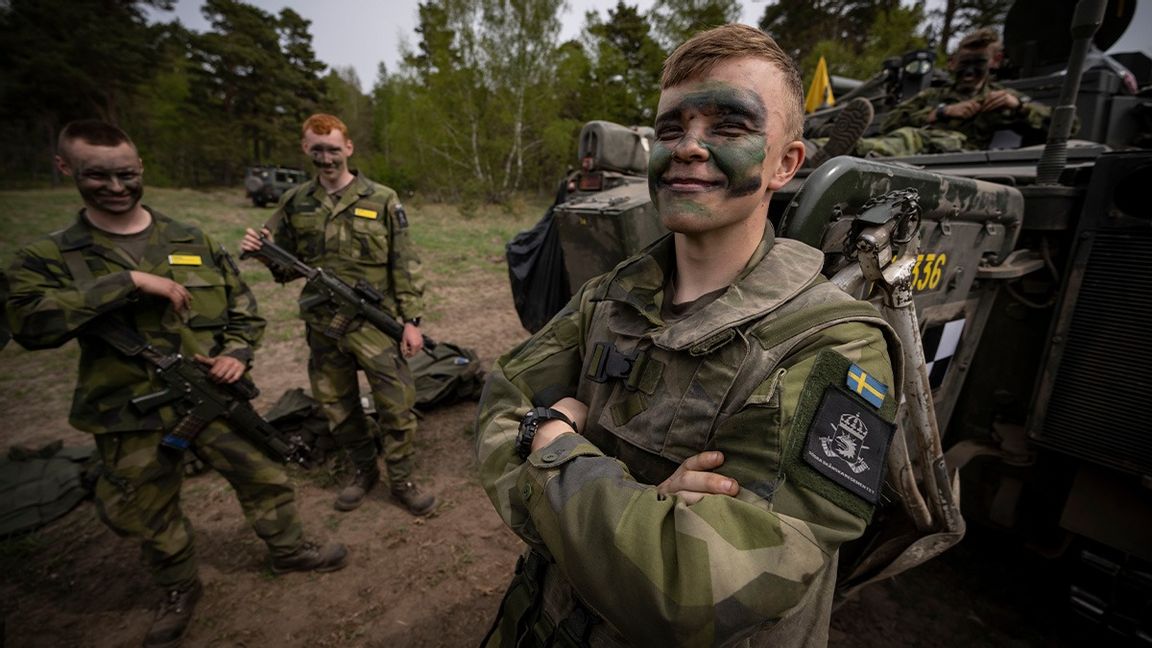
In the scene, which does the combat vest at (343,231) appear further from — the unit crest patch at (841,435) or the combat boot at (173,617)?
the unit crest patch at (841,435)

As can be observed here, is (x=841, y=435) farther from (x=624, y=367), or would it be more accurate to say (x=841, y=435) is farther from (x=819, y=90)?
(x=819, y=90)

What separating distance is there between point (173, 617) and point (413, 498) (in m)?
1.33

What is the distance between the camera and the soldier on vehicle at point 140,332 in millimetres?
→ 2275

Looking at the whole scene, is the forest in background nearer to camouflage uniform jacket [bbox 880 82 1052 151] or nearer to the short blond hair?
camouflage uniform jacket [bbox 880 82 1052 151]

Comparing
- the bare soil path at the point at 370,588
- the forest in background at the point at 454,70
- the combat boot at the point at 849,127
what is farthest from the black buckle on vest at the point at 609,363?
the forest in background at the point at 454,70

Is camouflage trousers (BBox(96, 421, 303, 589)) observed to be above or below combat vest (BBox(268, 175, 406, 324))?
below

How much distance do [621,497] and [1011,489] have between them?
262 centimetres

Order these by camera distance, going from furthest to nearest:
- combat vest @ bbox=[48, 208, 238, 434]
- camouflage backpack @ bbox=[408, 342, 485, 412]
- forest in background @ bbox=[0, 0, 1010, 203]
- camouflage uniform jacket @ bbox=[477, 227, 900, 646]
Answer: forest in background @ bbox=[0, 0, 1010, 203] → camouflage backpack @ bbox=[408, 342, 485, 412] → combat vest @ bbox=[48, 208, 238, 434] → camouflage uniform jacket @ bbox=[477, 227, 900, 646]

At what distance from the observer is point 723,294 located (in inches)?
45.7

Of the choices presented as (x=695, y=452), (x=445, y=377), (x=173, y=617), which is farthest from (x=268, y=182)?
(x=695, y=452)

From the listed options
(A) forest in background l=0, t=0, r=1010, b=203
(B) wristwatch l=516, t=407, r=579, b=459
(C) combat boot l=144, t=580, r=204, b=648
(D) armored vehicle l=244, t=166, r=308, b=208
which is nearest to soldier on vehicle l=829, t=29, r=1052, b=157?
(B) wristwatch l=516, t=407, r=579, b=459

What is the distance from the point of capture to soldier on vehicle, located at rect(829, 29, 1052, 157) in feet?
11.5

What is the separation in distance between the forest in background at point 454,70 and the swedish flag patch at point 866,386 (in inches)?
789

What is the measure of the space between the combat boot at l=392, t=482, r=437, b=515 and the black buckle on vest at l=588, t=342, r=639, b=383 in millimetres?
2664
